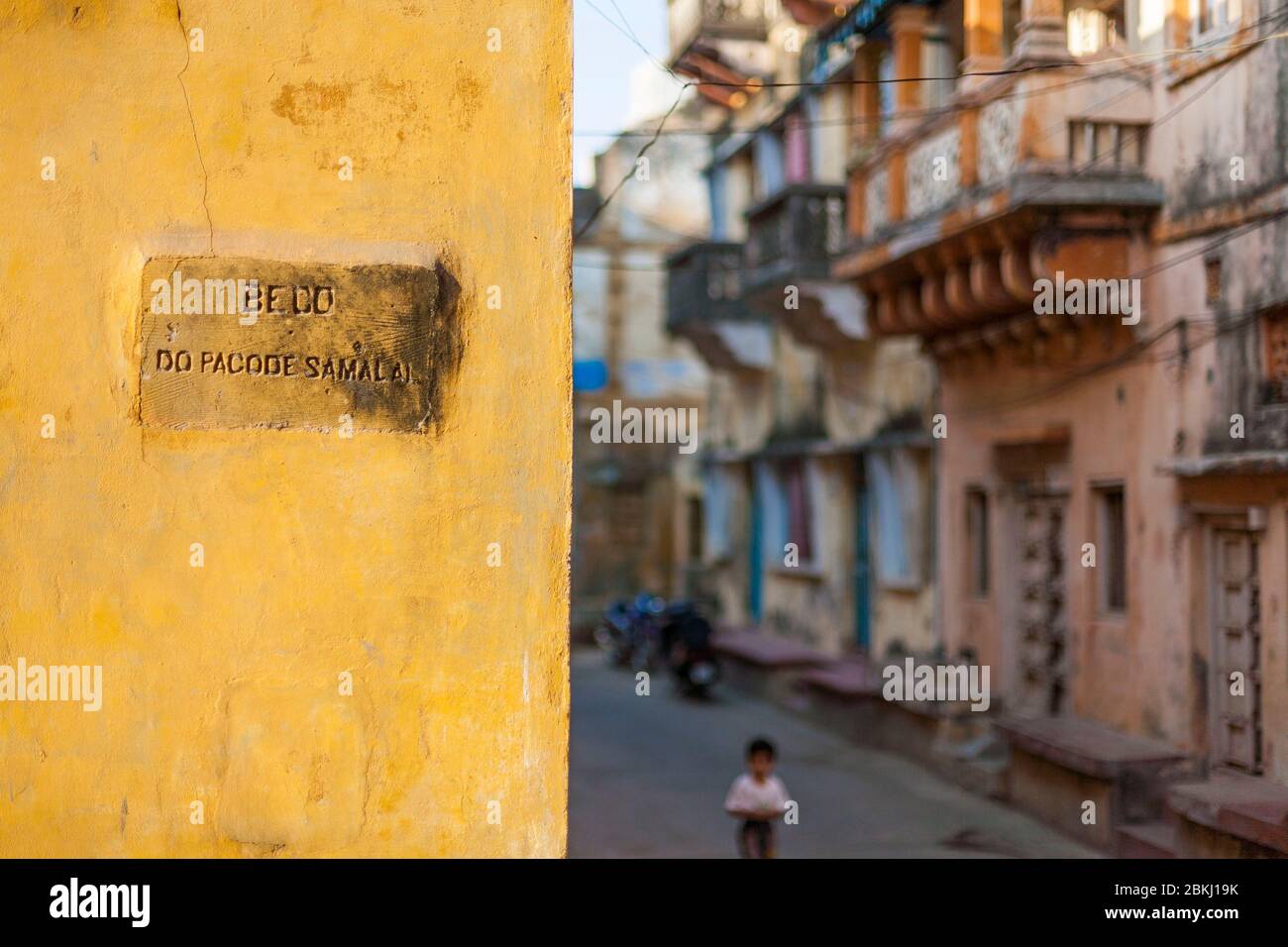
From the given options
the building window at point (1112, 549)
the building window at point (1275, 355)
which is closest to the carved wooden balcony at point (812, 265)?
the building window at point (1112, 549)

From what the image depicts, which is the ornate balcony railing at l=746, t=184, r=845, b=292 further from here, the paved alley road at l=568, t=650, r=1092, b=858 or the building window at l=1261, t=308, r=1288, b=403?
the building window at l=1261, t=308, r=1288, b=403

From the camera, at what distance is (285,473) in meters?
5.03

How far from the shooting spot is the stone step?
947 centimetres

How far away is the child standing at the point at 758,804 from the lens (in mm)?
8867

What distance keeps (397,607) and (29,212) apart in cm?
167

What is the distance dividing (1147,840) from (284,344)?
679 centimetres

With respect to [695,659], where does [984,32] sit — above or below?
above

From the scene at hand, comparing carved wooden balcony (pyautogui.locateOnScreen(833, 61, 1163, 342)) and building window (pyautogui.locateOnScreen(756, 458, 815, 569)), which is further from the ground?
carved wooden balcony (pyautogui.locateOnScreen(833, 61, 1163, 342))

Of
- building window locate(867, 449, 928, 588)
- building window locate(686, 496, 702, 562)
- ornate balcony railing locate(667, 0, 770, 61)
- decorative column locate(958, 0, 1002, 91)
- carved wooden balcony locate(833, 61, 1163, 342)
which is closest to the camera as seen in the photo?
carved wooden balcony locate(833, 61, 1163, 342)

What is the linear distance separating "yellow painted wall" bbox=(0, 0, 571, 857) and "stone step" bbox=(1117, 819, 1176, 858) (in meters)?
5.52

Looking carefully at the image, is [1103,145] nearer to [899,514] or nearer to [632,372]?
[899,514]

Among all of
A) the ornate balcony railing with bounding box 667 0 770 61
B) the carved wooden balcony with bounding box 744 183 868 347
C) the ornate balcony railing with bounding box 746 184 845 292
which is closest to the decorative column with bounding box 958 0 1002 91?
the ornate balcony railing with bounding box 746 184 845 292

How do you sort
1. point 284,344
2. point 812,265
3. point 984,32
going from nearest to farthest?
point 284,344
point 984,32
point 812,265

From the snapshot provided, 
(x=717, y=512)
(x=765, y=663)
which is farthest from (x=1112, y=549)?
(x=717, y=512)
